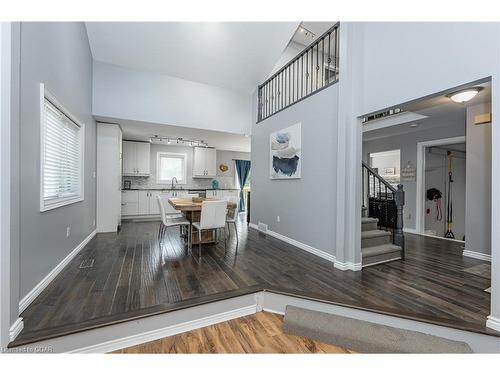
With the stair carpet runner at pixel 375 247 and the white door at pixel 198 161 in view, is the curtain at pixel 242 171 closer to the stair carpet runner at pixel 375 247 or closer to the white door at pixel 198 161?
the white door at pixel 198 161

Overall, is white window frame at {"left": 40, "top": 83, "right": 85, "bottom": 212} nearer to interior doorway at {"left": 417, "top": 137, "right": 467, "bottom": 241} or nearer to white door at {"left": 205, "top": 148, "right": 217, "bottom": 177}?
white door at {"left": 205, "top": 148, "right": 217, "bottom": 177}

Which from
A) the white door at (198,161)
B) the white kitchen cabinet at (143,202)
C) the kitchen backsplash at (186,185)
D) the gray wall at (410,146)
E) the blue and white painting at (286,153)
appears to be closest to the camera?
the blue and white painting at (286,153)

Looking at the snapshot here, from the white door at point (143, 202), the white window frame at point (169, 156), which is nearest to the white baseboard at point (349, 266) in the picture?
the white door at point (143, 202)

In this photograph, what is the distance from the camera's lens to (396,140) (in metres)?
5.30

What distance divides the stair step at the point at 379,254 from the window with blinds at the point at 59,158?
364cm

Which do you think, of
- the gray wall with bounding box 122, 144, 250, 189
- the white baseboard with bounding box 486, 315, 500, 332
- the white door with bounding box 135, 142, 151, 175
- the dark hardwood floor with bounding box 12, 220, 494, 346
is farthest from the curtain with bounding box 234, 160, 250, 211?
the white baseboard with bounding box 486, 315, 500, 332

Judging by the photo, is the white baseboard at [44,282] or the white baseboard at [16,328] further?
the white baseboard at [44,282]

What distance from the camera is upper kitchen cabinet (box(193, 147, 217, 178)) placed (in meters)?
7.11

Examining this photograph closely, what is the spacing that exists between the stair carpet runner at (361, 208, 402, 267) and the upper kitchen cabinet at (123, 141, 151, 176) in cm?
576

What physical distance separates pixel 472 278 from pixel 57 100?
5007 millimetres

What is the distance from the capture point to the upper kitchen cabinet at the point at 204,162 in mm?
7105

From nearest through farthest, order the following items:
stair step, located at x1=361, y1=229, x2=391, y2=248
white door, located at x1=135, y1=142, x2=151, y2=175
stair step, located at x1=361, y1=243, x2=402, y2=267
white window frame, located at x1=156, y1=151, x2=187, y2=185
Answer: stair step, located at x1=361, y1=243, x2=402, y2=267
stair step, located at x1=361, y1=229, x2=391, y2=248
white door, located at x1=135, y1=142, x2=151, y2=175
white window frame, located at x1=156, y1=151, x2=187, y2=185
